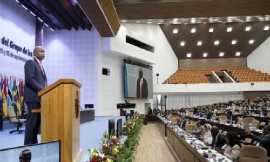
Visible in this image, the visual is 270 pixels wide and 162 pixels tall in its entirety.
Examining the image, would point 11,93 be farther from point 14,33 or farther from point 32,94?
point 32,94

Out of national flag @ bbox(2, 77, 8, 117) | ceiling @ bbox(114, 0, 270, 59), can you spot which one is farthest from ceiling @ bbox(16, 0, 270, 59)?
national flag @ bbox(2, 77, 8, 117)

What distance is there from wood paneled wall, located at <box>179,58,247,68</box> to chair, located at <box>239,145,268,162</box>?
24787mm

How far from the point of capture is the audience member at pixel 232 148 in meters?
4.91

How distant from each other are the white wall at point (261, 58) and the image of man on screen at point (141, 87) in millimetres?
11552

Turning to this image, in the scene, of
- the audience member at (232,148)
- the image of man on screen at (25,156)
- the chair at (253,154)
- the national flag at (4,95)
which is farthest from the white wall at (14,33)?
the image of man on screen at (25,156)

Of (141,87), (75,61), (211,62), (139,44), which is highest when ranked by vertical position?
(139,44)

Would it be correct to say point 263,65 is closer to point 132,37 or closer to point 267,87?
point 267,87

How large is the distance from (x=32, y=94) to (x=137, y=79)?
60.1 feet

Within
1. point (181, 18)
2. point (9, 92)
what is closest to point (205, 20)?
point (181, 18)

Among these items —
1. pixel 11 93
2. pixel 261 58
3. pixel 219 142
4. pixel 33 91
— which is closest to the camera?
pixel 33 91

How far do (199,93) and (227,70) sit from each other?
4267mm

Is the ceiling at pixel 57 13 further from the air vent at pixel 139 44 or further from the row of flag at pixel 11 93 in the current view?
the air vent at pixel 139 44

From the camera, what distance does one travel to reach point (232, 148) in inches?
201

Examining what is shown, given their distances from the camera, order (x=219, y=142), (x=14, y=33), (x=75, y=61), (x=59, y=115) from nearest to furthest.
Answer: (x=59, y=115)
(x=219, y=142)
(x=14, y=33)
(x=75, y=61)
